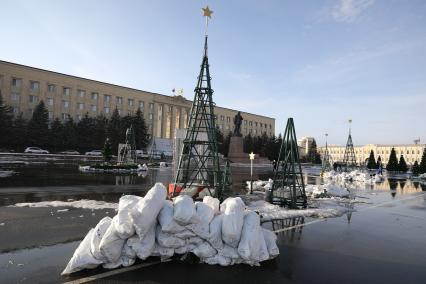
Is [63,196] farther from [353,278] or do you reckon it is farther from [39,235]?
[353,278]

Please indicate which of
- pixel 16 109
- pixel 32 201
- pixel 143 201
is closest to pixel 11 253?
pixel 143 201

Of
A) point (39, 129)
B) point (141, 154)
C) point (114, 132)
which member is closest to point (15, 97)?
point (39, 129)

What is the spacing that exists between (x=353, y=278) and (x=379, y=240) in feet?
10.6

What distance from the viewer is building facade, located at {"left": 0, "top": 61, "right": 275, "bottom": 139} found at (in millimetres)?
59594

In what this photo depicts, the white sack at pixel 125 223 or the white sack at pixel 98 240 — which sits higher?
the white sack at pixel 125 223

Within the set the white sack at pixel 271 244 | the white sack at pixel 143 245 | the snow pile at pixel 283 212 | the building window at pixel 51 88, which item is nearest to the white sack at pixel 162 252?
the white sack at pixel 143 245

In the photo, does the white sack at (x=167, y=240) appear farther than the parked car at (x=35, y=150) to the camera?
No

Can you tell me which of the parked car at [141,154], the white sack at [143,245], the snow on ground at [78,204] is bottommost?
the snow on ground at [78,204]

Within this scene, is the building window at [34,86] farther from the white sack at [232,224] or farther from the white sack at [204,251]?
the white sack at [204,251]

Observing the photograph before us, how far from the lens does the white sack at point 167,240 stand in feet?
18.1

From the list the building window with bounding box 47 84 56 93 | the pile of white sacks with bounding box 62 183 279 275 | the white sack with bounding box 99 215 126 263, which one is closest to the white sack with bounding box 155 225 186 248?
the pile of white sacks with bounding box 62 183 279 275

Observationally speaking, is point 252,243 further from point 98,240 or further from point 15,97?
point 15,97

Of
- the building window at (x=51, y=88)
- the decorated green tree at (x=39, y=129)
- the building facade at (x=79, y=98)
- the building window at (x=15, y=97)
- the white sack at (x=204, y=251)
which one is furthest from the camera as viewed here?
the building window at (x=51, y=88)

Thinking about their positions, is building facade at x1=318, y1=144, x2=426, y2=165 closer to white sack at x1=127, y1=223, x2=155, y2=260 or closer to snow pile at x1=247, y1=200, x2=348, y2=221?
snow pile at x1=247, y1=200, x2=348, y2=221
